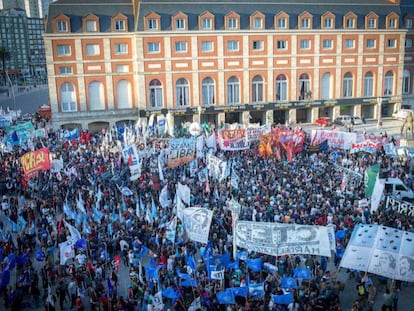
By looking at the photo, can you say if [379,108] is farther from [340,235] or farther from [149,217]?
[149,217]

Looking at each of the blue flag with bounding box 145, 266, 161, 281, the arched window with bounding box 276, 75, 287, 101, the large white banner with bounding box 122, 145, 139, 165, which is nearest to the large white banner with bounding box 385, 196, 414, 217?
the blue flag with bounding box 145, 266, 161, 281

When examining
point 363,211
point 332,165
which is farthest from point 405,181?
point 363,211

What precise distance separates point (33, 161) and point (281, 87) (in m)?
34.5

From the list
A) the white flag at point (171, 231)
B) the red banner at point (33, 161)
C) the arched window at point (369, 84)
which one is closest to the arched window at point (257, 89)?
the arched window at point (369, 84)

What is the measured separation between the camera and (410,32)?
56406 millimetres

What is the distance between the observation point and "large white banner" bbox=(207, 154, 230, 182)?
23656 millimetres

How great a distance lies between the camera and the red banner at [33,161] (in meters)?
22.6

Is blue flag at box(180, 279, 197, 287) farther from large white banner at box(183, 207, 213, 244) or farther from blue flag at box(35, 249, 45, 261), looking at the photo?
blue flag at box(35, 249, 45, 261)

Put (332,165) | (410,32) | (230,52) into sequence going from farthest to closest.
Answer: (410,32)
(230,52)
(332,165)

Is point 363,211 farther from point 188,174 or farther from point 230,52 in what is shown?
point 230,52

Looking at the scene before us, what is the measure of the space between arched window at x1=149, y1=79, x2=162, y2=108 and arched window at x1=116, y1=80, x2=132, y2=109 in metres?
2.38

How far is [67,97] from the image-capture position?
46.4 metres

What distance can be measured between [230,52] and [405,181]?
2705 centimetres

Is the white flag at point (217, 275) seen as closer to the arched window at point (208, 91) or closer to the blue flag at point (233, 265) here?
the blue flag at point (233, 265)
